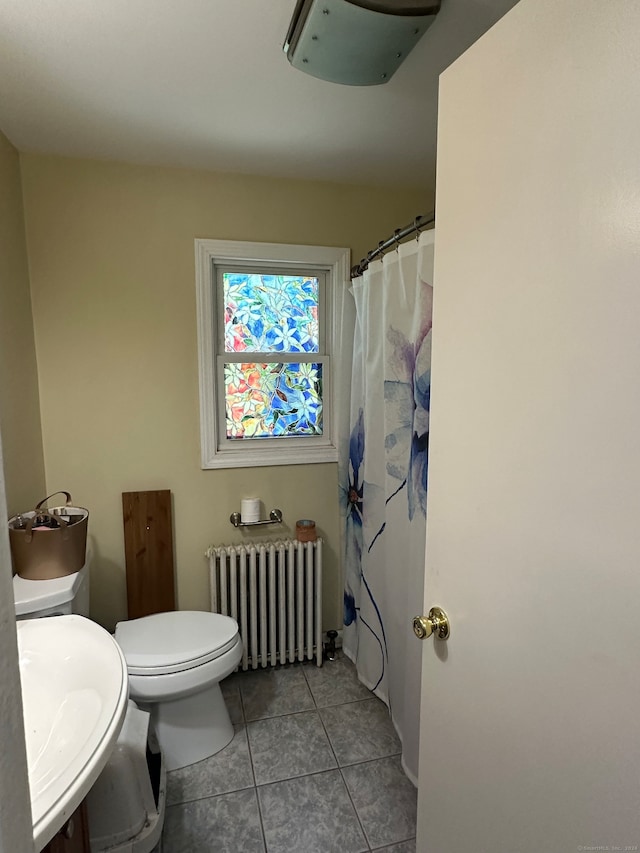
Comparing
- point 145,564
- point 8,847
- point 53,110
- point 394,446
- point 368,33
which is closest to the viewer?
point 8,847

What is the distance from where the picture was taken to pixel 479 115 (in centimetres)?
77

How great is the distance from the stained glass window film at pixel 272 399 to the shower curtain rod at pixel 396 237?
516mm

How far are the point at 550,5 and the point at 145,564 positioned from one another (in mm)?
2221

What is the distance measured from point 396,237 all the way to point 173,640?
1.69m

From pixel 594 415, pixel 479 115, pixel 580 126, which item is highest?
pixel 479 115

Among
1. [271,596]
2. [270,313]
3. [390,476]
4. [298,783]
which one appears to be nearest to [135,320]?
[270,313]

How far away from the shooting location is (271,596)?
2219 mm

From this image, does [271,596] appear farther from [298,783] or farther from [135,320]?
[135,320]

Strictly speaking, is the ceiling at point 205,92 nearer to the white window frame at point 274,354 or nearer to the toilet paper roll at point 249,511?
the white window frame at point 274,354

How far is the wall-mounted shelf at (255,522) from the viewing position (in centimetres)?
224

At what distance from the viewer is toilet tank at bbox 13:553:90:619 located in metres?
1.47

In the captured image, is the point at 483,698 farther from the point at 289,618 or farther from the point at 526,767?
the point at 289,618

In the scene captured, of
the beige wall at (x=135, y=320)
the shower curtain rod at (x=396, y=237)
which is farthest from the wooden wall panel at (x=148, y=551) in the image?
the shower curtain rod at (x=396, y=237)

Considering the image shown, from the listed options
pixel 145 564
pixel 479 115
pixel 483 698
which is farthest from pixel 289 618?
pixel 479 115
